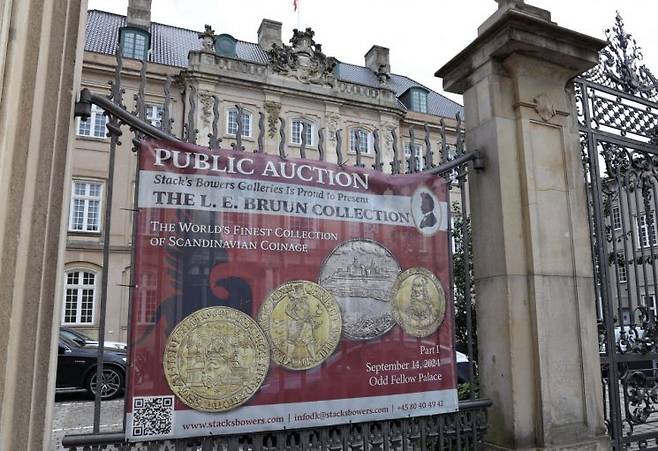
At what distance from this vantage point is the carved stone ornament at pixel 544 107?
4.41 metres

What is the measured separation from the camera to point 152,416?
3020 millimetres

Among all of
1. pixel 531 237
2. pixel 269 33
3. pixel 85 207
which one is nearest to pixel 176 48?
pixel 269 33

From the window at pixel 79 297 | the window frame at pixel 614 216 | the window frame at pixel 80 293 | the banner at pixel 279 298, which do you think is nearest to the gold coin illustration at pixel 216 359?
the banner at pixel 279 298

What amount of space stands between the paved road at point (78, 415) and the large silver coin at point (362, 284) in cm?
471

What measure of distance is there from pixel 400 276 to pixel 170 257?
5.41ft

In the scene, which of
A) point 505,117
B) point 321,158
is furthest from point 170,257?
point 505,117

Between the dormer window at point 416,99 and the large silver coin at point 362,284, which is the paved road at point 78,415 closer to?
the large silver coin at point 362,284

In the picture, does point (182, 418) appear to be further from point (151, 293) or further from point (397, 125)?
point (397, 125)

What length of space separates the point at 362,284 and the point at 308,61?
75.4 feet

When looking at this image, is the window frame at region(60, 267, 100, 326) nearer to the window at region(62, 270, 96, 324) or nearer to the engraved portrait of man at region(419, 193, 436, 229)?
the window at region(62, 270, 96, 324)

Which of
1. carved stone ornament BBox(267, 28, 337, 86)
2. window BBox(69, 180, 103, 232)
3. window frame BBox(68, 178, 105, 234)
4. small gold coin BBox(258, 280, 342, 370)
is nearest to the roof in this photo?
carved stone ornament BBox(267, 28, 337, 86)

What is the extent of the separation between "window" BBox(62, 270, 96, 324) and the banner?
1875 cm

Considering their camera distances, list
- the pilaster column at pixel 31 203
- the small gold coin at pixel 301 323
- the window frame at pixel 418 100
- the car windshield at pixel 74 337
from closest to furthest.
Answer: the pilaster column at pixel 31 203
the small gold coin at pixel 301 323
the car windshield at pixel 74 337
the window frame at pixel 418 100

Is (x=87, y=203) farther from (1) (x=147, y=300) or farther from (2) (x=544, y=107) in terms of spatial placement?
(2) (x=544, y=107)
